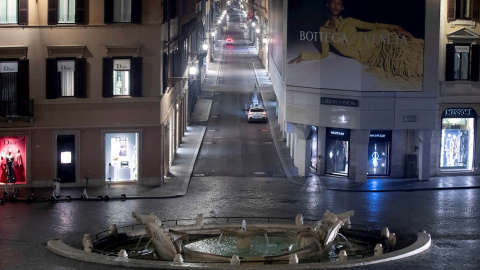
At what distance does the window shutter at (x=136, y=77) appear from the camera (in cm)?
5119

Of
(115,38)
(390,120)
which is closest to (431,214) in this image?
(390,120)

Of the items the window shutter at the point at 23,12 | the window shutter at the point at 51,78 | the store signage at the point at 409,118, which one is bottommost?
the store signage at the point at 409,118

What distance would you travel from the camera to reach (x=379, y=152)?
182 feet

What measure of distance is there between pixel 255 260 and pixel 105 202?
570 inches

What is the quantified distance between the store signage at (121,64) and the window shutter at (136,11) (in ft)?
7.24

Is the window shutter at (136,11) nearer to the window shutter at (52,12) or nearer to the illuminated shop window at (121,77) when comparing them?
the illuminated shop window at (121,77)

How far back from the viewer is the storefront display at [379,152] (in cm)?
5522

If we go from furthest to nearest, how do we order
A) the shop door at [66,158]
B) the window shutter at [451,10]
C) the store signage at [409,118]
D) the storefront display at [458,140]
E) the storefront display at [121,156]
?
the storefront display at [458,140] < the window shutter at [451,10] < the store signage at [409,118] < the storefront display at [121,156] < the shop door at [66,158]

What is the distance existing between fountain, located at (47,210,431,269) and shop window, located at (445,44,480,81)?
58.2 ft

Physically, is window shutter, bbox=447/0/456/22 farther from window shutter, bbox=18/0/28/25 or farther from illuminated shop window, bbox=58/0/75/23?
window shutter, bbox=18/0/28/25

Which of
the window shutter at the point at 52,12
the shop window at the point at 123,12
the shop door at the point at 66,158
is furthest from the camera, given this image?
the shop door at the point at 66,158

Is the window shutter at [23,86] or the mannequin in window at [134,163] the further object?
the mannequin in window at [134,163]

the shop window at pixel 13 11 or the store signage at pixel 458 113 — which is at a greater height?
the shop window at pixel 13 11

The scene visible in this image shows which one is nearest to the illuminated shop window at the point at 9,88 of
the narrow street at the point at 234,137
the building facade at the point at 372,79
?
the narrow street at the point at 234,137
